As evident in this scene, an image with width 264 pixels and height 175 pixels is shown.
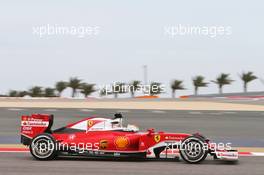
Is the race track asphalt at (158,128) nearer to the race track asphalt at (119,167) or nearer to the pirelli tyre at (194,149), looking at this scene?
the race track asphalt at (119,167)

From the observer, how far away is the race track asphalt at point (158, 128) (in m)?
8.85

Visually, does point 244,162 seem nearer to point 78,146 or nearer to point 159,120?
point 78,146

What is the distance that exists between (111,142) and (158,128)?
826 centimetres

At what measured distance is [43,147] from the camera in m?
9.95

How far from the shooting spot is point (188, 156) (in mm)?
9648

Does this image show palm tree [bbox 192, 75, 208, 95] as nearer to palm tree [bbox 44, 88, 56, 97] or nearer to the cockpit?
palm tree [bbox 44, 88, 56, 97]

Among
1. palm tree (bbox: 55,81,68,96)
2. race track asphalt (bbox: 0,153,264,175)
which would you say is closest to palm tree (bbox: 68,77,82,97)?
palm tree (bbox: 55,81,68,96)

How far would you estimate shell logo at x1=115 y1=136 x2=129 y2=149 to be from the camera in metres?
9.77

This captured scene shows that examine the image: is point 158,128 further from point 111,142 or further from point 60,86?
point 60,86

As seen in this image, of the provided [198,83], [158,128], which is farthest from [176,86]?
[158,128]

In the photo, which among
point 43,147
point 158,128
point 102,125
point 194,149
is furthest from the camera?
point 158,128

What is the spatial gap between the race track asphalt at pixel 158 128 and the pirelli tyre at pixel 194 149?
17cm

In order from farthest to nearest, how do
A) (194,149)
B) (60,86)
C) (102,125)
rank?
(60,86)
(102,125)
(194,149)

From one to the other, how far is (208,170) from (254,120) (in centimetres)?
1245
